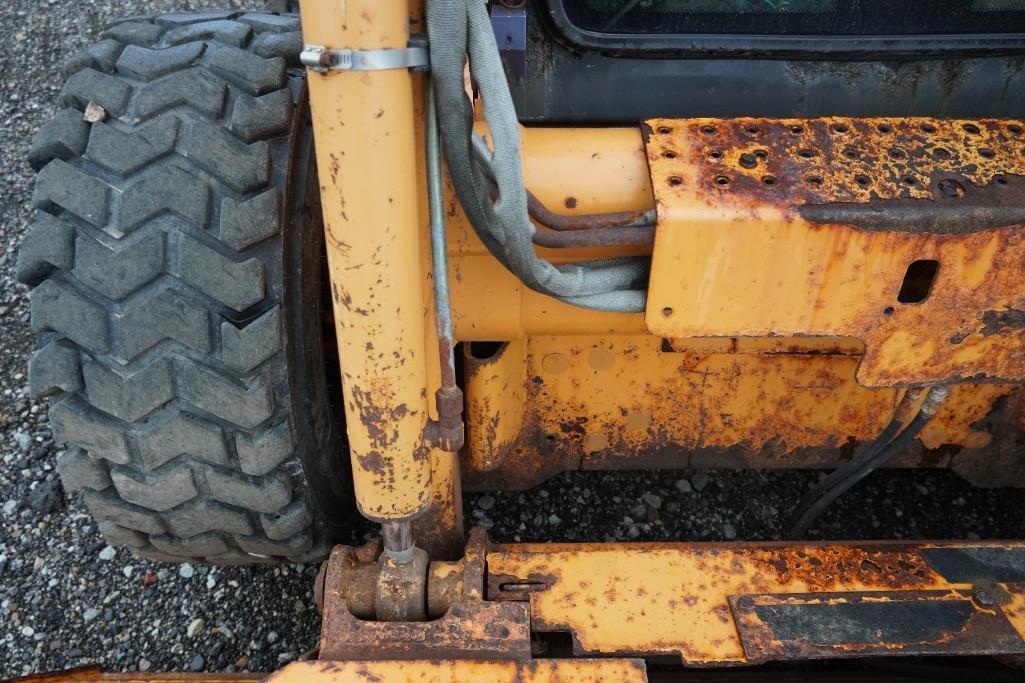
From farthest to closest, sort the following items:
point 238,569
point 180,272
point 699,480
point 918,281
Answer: point 699,480 → point 238,569 → point 180,272 → point 918,281

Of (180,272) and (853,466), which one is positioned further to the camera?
(853,466)

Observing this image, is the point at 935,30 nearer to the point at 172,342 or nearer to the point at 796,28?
the point at 796,28

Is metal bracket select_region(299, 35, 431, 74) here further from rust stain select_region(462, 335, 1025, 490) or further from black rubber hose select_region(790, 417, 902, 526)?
black rubber hose select_region(790, 417, 902, 526)

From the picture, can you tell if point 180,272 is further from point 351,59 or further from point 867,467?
point 867,467

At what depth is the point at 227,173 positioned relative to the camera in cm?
158

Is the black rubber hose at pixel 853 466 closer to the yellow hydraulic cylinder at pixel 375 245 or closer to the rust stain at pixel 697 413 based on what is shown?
the rust stain at pixel 697 413

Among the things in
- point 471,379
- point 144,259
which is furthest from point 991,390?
point 144,259

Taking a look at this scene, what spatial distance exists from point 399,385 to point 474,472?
0.99 meters

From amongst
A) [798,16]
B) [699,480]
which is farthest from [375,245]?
[699,480]

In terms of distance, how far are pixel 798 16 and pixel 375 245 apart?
3.02 ft

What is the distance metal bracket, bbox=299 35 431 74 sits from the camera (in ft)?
3.46

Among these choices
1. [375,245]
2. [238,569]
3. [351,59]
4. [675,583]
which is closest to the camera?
[351,59]

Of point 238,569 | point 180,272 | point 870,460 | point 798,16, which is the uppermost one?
point 798,16

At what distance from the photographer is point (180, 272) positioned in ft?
5.13
